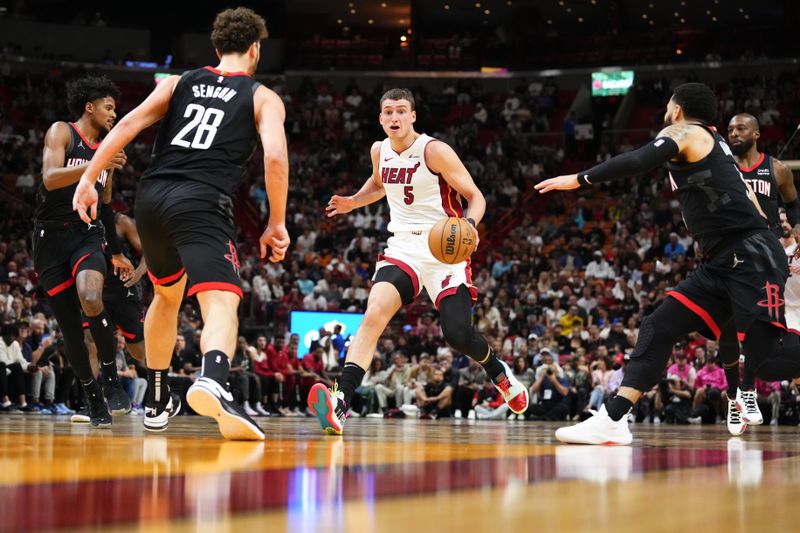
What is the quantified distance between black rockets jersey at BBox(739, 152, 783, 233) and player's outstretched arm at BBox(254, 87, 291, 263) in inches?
158

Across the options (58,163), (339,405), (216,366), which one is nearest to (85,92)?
(58,163)

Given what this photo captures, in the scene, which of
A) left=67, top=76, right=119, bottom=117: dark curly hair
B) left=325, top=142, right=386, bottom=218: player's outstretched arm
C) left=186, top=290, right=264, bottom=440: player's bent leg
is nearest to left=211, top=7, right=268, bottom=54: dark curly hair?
left=186, top=290, right=264, bottom=440: player's bent leg

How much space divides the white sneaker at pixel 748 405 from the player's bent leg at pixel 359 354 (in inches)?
109

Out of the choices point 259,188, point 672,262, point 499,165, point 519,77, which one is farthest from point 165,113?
point 519,77

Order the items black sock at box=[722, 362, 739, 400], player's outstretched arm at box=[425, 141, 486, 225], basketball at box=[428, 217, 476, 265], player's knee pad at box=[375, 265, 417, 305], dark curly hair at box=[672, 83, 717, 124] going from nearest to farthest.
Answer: dark curly hair at box=[672, 83, 717, 124] → basketball at box=[428, 217, 476, 265] → player's knee pad at box=[375, 265, 417, 305] → player's outstretched arm at box=[425, 141, 486, 225] → black sock at box=[722, 362, 739, 400]

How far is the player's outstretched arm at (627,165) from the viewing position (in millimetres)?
4516

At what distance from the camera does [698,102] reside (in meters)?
5.01

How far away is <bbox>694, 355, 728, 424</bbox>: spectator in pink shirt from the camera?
43.9 feet

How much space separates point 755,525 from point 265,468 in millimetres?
1456

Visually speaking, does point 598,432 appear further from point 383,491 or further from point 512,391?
point 383,491

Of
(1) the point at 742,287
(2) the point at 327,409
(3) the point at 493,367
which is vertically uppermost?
(1) the point at 742,287

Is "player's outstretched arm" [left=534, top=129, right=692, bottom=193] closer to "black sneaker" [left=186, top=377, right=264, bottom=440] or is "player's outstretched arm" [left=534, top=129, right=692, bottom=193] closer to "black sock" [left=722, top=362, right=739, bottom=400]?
"black sneaker" [left=186, top=377, right=264, bottom=440]

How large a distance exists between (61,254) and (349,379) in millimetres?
2198

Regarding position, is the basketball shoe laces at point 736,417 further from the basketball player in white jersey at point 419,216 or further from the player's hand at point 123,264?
the player's hand at point 123,264
